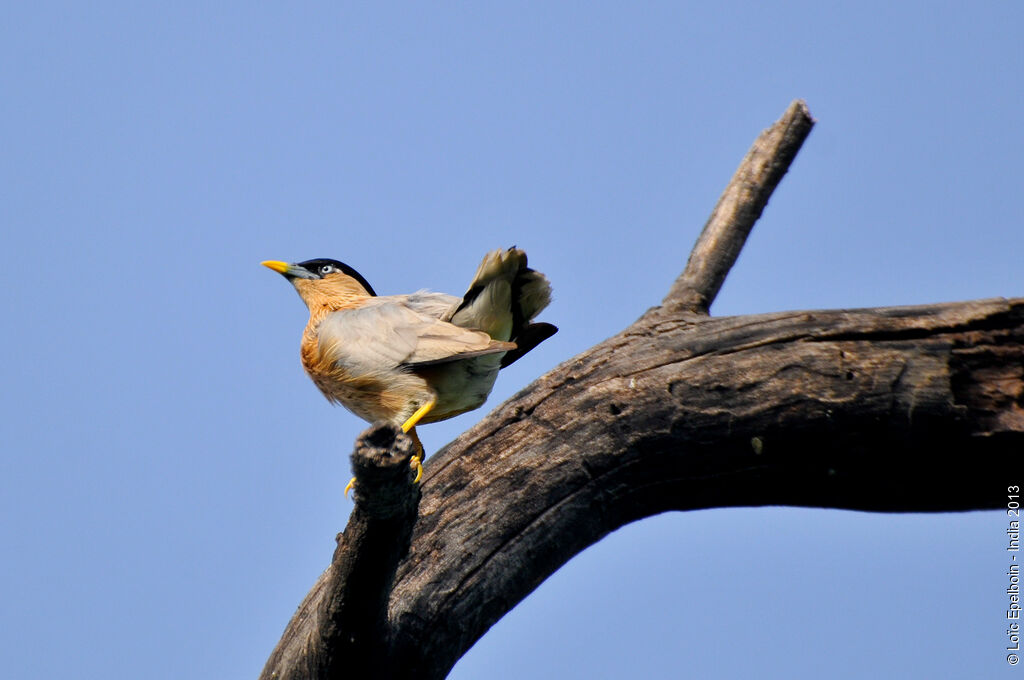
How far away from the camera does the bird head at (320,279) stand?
625 cm

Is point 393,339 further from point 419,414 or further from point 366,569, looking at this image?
point 366,569

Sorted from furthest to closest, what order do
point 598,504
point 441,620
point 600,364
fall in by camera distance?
point 600,364 < point 598,504 < point 441,620

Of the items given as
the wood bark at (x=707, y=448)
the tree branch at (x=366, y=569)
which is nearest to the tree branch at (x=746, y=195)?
the wood bark at (x=707, y=448)

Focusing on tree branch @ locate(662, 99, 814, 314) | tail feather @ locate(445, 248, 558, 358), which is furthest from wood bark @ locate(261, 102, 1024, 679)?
tail feather @ locate(445, 248, 558, 358)

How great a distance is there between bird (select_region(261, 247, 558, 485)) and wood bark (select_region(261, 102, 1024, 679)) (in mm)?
837

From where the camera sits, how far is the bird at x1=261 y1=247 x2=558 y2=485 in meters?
4.70

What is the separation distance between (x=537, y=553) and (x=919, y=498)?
147 cm

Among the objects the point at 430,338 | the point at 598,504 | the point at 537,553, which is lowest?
the point at 537,553

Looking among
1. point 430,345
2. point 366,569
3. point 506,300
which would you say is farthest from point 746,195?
point 366,569

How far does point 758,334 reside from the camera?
3820 millimetres

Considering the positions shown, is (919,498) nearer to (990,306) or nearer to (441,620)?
Answer: (990,306)

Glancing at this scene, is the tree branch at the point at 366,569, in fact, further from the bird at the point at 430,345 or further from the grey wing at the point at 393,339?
the grey wing at the point at 393,339

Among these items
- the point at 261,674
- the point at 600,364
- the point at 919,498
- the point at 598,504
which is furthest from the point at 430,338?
the point at 919,498

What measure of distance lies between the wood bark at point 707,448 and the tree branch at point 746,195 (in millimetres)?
706
